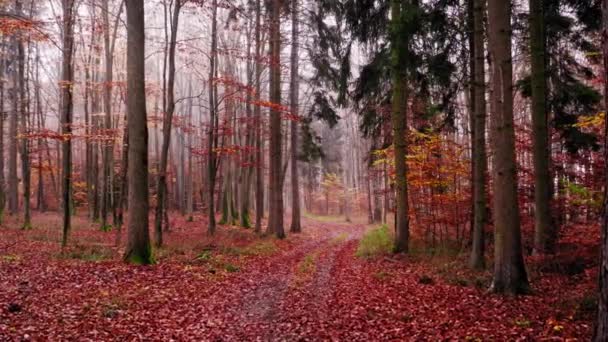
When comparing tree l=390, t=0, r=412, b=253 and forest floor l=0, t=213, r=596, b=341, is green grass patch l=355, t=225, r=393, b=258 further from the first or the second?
forest floor l=0, t=213, r=596, b=341

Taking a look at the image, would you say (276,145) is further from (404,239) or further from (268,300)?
(268,300)

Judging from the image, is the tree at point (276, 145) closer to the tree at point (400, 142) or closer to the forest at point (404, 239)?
the forest at point (404, 239)

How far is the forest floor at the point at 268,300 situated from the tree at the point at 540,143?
0.73m

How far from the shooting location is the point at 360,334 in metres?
6.33

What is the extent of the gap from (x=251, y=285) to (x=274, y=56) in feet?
37.6

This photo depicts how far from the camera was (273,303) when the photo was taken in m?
8.20

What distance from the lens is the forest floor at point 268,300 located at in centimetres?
618

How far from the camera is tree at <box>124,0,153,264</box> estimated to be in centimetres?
1062

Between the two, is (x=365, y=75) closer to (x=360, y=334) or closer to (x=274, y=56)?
(x=274, y=56)

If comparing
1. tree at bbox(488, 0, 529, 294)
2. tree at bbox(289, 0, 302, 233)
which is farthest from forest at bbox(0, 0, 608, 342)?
tree at bbox(289, 0, 302, 233)

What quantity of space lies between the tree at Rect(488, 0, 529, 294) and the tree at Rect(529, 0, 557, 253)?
2.75 m

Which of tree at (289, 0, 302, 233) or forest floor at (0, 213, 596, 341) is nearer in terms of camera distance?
forest floor at (0, 213, 596, 341)

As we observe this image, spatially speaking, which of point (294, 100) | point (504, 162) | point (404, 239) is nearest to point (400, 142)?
point (404, 239)

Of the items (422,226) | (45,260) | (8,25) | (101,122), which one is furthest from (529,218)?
(101,122)
